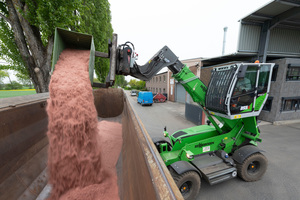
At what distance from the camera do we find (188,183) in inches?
117

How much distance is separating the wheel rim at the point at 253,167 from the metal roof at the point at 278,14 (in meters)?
7.69

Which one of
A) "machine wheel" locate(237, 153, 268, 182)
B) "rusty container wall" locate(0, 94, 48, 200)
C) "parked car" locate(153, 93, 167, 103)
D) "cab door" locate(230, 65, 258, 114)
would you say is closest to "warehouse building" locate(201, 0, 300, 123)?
"cab door" locate(230, 65, 258, 114)

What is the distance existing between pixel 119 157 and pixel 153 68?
2627mm

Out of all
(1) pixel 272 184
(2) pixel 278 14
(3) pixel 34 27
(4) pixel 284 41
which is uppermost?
(2) pixel 278 14

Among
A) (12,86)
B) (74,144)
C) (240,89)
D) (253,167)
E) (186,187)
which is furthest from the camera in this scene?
(12,86)

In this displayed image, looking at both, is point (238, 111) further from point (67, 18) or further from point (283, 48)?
point (283, 48)

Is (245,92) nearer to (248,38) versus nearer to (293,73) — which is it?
(248,38)

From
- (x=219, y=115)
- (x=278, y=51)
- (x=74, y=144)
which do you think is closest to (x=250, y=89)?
(x=219, y=115)

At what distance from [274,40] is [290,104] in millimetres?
4755

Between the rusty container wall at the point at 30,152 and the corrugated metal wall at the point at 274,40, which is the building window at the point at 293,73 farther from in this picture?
the rusty container wall at the point at 30,152

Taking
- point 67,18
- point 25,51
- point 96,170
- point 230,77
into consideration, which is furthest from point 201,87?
point 25,51

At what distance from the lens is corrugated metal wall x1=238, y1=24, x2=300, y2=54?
7.86 metres

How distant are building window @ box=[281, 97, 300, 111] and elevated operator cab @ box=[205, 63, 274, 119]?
8.00 m

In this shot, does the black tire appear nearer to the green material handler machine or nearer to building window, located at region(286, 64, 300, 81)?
the green material handler machine
